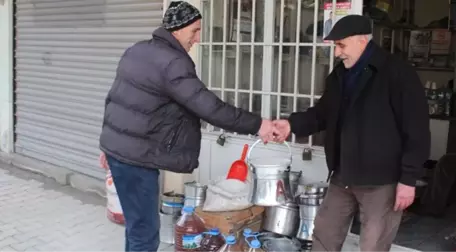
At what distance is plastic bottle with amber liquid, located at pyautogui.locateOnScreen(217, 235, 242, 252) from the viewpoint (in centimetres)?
381

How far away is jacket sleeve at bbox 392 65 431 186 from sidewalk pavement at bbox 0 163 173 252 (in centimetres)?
243

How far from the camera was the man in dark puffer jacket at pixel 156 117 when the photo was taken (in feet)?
10.1

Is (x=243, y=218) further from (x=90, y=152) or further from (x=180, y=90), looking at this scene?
(x=90, y=152)

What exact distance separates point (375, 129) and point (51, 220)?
372 cm

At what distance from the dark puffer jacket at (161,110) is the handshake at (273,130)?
0.06 metres

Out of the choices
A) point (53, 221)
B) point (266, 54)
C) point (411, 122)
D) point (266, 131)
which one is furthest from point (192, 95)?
point (53, 221)

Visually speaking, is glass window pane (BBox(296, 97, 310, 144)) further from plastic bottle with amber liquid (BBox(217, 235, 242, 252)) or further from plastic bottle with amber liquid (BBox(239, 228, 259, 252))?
plastic bottle with amber liquid (BBox(217, 235, 242, 252))

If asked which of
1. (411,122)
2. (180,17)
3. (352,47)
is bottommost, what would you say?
(411,122)

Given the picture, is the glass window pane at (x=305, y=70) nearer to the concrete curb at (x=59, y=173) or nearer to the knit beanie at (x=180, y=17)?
the knit beanie at (x=180, y=17)

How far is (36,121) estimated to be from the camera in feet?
25.4

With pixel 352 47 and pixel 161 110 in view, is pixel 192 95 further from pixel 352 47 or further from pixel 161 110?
pixel 352 47

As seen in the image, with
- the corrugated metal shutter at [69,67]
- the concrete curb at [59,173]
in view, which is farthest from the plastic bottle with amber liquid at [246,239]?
the concrete curb at [59,173]

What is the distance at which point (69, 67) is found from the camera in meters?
7.12

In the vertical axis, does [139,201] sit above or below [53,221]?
above
